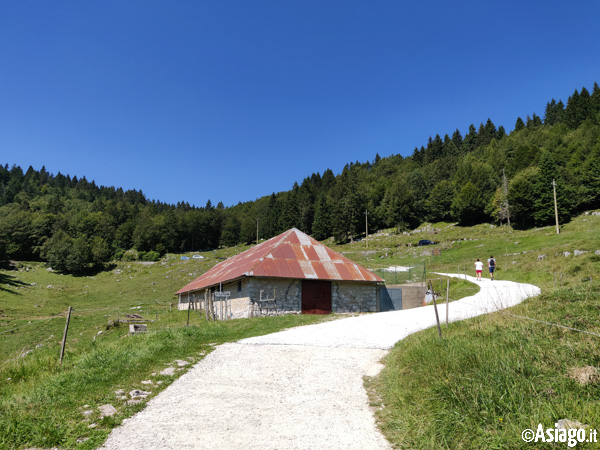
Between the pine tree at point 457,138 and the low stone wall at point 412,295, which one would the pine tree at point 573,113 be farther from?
the low stone wall at point 412,295

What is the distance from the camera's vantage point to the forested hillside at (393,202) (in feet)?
231

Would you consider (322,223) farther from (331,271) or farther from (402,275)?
(331,271)

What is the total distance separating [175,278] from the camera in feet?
219

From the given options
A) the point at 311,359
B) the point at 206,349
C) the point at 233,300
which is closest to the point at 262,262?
the point at 233,300

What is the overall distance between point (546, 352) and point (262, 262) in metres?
19.5

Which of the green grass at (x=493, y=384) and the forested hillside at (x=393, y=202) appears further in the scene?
the forested hillside at (x=393, y=202)

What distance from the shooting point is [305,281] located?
25.3 meters

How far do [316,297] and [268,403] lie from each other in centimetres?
1857

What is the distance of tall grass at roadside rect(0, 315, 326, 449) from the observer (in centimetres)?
546

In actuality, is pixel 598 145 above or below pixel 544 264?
Answer: above

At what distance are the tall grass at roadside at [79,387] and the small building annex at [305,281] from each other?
9.73 m

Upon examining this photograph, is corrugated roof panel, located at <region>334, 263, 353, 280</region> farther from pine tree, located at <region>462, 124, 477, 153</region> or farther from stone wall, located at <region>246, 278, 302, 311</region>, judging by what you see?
pine tree, located at <region>462, 124, 477, 153</region>

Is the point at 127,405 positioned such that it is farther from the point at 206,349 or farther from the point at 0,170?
the point at 0,170

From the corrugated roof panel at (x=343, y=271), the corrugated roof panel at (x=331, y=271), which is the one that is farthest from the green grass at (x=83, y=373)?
the corrugated roof panel at (x=343, y=271)
